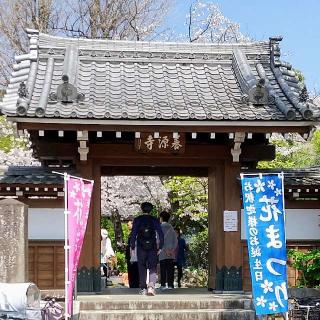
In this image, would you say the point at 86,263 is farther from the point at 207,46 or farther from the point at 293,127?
the point at 207,46

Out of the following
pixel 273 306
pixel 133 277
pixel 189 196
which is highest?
pixel 189 196

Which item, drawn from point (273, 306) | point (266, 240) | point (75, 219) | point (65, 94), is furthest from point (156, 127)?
point (273, 306)

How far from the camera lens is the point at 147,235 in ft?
40.7

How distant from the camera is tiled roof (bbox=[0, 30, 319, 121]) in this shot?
11539 mm

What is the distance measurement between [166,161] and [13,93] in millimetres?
3159

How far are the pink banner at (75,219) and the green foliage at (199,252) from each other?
47.7 feet

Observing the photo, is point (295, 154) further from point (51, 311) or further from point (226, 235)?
point (51, 311)

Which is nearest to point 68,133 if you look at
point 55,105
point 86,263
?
point 55,105

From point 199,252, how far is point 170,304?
1314cm

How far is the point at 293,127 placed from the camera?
464 inches

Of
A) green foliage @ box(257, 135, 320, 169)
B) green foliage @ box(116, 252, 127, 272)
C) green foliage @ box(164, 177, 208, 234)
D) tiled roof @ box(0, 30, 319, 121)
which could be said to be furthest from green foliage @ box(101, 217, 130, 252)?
tiled roof @ box(0, 30, 319, 121)

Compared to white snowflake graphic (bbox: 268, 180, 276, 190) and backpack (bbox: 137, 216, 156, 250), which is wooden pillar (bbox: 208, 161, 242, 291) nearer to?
backpack (bbox: 137, 216, 156, 250)

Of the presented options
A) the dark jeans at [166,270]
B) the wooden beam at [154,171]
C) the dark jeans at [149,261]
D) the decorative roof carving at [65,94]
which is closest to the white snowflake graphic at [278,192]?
the dark jeans at [149,261]

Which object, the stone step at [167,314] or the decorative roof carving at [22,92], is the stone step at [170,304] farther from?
the decorative roof carving at [22,92]
